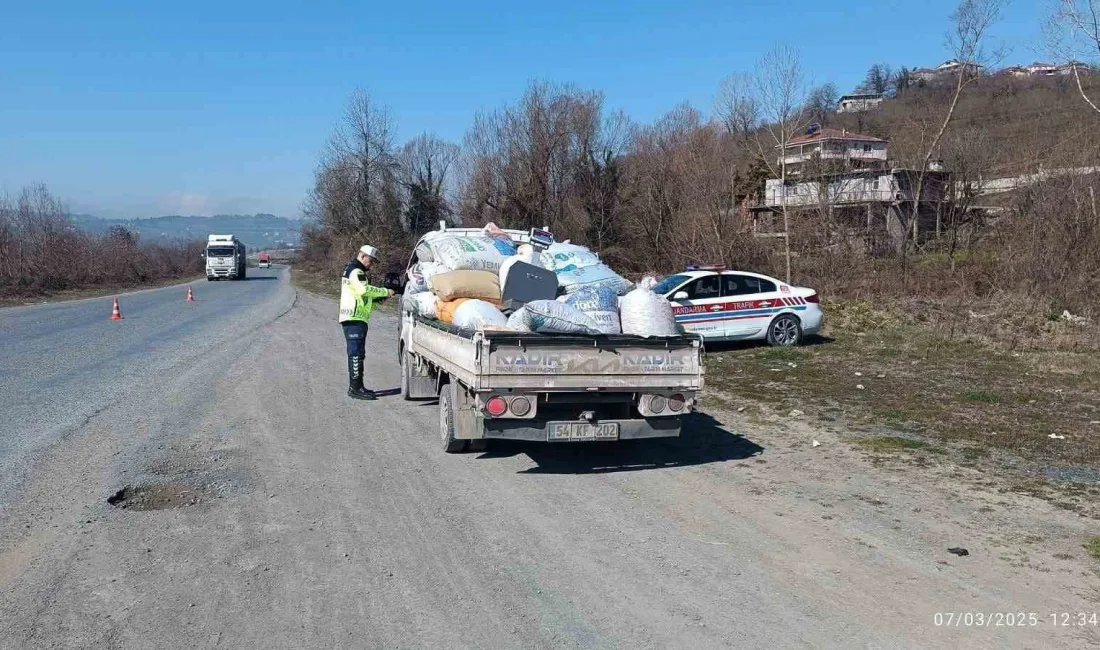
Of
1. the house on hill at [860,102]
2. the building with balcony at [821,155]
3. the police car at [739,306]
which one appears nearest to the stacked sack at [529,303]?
the police car at [739,306]

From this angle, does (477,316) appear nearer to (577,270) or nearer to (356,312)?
(577,270)

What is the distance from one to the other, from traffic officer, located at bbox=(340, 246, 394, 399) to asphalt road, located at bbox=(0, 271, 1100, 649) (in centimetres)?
124

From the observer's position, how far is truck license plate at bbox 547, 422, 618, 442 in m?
7.01

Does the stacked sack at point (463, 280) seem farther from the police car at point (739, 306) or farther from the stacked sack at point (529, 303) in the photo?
the police car at point (739, 306)

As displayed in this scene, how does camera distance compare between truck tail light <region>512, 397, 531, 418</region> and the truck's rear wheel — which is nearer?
truck tail light <region>512, 397, 531, 418</region>

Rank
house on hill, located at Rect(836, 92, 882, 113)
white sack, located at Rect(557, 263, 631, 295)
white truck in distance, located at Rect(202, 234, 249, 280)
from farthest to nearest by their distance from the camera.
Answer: white truck in distance, located at Rect(202, 234, 249, 280)
house on hill, located at Rect(836, 92, 882, 113)
white sack, located at Rect(557, 263, 631, 295)

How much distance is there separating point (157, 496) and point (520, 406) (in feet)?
9.70

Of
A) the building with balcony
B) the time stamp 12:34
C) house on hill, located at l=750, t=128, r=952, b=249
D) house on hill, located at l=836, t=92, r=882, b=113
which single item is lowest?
the time stamp 12:34

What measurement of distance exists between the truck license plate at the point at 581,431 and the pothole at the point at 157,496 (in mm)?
2872

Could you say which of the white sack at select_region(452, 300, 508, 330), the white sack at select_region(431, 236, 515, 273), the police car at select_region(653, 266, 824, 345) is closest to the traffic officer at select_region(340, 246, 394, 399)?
the white sack at select_region(431, 236, 515, 273)

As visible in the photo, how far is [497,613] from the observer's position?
4.35m

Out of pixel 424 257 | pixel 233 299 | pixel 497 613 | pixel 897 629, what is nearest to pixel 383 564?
pixel 497 613

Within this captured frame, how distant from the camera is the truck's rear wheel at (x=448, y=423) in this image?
7785 millimetres

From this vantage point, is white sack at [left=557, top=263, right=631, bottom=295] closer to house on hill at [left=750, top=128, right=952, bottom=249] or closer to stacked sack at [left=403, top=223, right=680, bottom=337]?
stacked sack at [left=403, top=223, right=680, bottom=337]
